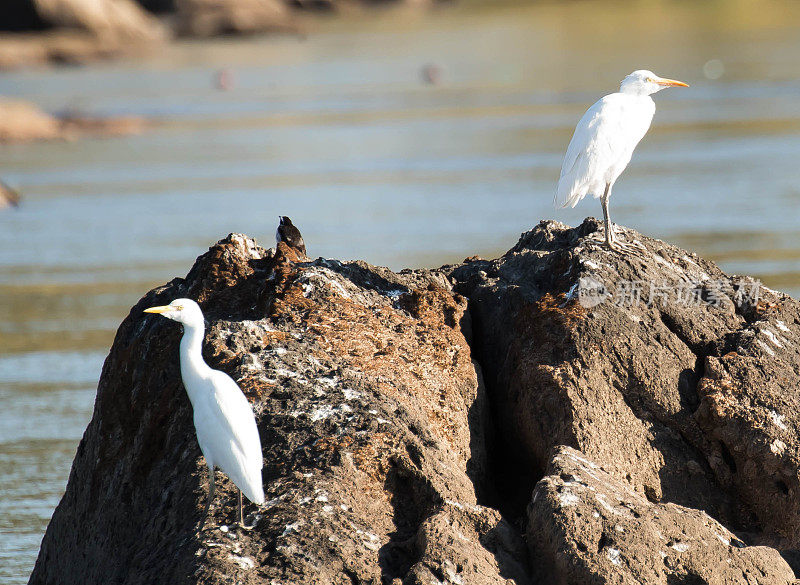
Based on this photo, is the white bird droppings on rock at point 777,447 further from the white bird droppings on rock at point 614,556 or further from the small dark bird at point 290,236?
the small dark bird at point 290,236

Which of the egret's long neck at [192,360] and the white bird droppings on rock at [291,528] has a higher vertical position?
the egret's long neck at [192,360]

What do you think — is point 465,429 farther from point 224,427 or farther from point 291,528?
point 224,427

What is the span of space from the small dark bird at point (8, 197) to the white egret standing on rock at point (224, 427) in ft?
58.4

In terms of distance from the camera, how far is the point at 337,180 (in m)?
22.7

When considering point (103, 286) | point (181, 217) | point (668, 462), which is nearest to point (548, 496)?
point (668, 462)

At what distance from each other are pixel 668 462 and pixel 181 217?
587 inches

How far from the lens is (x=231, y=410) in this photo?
478 cm

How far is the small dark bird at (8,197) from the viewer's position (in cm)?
2177

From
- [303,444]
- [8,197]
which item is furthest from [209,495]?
[8,197]

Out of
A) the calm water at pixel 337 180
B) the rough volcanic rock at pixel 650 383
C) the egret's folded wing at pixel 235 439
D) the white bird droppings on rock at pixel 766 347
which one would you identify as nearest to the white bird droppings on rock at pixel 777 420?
the rough volcanic rock at pixel 650 383

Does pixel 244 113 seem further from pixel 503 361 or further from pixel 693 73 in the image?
pixel 503 361

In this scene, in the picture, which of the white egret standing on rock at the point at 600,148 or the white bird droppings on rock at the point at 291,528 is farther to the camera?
the white egret standing on rock at the point at 600,148

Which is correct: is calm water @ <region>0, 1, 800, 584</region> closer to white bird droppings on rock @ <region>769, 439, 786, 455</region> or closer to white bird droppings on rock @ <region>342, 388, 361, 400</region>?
white bird droppings on rock @ <region>342, 388, 361, 400</region>

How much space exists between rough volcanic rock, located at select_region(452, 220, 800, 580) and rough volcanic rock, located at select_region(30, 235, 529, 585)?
25cm
